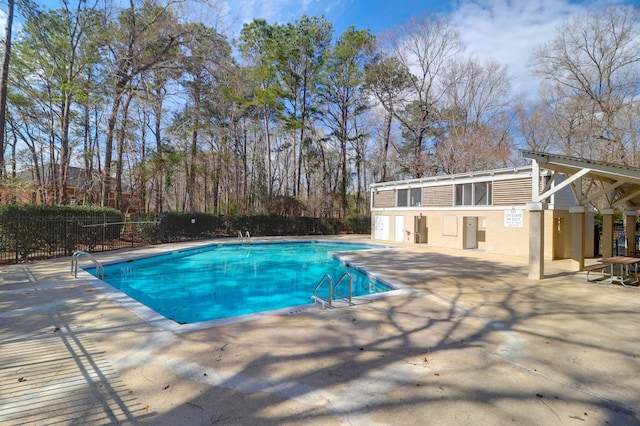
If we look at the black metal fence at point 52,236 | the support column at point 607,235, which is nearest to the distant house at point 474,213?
the support column at point 607,235

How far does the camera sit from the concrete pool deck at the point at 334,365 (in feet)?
7.68

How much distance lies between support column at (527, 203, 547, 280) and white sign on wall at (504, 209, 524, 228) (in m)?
5.27

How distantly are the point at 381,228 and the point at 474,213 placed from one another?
6.67 metres

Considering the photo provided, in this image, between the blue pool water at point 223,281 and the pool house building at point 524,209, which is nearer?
the blue pool water at point 223,281

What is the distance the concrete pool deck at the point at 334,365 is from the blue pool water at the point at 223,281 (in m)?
1.85

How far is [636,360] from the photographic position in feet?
10.7

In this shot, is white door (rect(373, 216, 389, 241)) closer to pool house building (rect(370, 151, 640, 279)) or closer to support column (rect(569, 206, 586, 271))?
pool house building (rect(370, 151, 640, 279))

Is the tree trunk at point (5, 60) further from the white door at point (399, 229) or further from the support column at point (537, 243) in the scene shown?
the white door at point (399, 229)

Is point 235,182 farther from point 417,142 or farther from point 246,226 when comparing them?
point 417,142

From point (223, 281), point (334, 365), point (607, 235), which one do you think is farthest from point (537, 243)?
point (223, 281)

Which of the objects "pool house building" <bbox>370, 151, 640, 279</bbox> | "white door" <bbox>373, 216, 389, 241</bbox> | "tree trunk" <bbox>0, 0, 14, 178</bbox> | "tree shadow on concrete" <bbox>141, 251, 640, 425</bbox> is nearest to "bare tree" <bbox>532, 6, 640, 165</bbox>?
"pool house building" <bbox>370, 151, 640, 279</bbox>

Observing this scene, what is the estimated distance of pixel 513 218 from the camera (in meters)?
12.7

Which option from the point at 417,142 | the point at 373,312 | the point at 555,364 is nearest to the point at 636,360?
the point at 555,364

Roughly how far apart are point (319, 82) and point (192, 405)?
87.5ft
